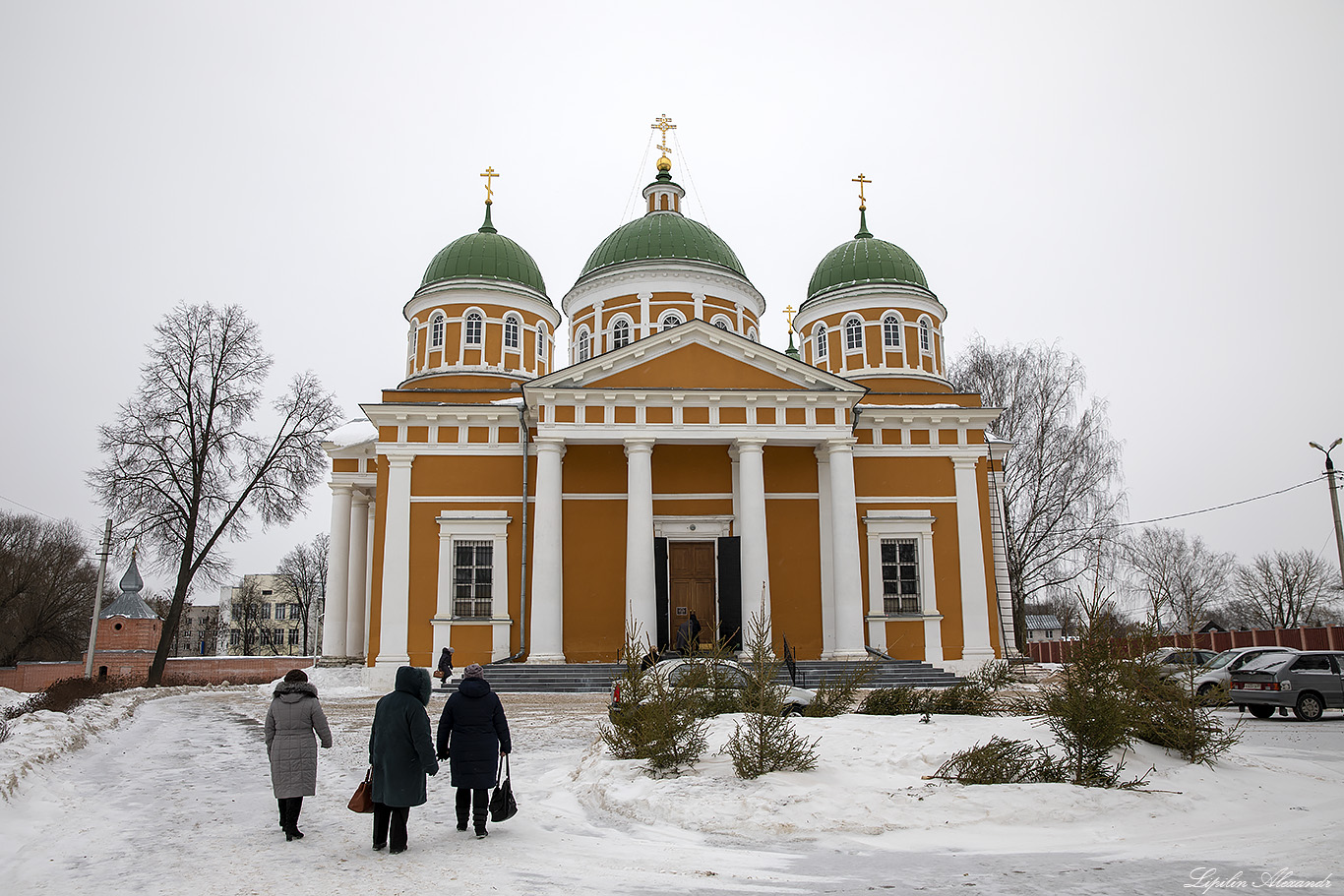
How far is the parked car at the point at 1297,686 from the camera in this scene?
57.8ft

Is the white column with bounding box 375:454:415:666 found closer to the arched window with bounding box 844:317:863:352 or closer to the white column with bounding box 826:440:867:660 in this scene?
the white column with bounding box 826:440:867:660

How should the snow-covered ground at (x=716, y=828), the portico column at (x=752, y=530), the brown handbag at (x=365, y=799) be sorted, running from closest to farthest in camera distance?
the snow-covered ground at (x=716, y=828) → the brown handbag at (x=365, y=799) → the portico column at (x=752, y=530)

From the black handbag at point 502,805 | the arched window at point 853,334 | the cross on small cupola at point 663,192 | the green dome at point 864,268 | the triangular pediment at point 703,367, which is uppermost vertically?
the cross on small cupola at point 663,192

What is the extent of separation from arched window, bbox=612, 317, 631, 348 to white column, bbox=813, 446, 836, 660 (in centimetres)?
728

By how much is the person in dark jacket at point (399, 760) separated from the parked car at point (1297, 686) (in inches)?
653

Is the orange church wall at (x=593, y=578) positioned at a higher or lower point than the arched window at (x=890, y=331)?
lower

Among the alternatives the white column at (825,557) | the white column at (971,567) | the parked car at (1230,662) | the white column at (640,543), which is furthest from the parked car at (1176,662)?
the white column at (971,567)

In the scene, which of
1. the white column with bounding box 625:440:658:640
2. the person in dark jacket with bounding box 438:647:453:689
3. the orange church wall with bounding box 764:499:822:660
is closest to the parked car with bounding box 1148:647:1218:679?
the white column with bounding box 625:440:658:640

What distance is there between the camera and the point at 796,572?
982 inches

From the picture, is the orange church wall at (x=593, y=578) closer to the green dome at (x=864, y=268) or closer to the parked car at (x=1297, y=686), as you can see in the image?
the green dome at (x=864, y=268)

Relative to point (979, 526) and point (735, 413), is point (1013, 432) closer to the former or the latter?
point (979, 526)

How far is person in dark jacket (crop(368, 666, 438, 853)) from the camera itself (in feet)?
22.8

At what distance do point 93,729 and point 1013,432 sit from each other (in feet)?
98.9

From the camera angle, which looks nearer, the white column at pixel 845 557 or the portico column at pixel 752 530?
the portico column at pixel 752 530
